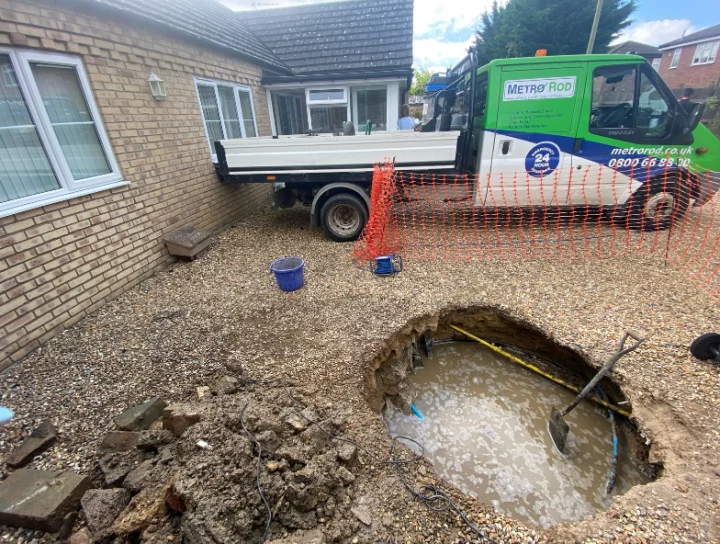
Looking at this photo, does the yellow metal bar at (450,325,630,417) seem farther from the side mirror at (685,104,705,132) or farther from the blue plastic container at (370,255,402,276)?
the side mirror at (685,104,705,132)

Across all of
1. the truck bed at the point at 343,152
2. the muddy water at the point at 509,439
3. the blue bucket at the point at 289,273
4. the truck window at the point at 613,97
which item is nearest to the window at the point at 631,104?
the truck window at the point at 613,97

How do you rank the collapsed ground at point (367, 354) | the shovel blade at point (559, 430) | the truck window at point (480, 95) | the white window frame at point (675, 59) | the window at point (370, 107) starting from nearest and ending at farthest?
the collapsed ground at point (367, 354) < the shovel blade at point (559, 430) < the truck window at point (480, 95) < the window at point (370, 107) < the white window frame at point (675, 59)

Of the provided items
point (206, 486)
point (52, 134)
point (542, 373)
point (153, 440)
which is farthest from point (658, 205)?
point (52, 134)

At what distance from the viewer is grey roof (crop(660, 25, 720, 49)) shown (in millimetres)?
22544

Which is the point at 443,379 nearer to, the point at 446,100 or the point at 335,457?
the point at 335,457

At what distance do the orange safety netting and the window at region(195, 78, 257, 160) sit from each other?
365 centimetres

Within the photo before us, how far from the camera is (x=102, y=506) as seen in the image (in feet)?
6.49

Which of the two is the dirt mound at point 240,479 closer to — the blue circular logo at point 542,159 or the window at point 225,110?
the blue circular logo at point 542,159

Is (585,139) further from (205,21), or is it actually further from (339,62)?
(205,21)

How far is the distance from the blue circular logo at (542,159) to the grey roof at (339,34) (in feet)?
16.0

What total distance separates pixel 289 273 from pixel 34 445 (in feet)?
8.79

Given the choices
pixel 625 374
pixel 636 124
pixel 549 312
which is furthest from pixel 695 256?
pixel 625 374

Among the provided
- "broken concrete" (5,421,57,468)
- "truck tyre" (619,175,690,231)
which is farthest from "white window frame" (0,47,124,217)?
"truck tyre" (619,175,690,231)

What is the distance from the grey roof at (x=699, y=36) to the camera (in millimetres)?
22544
